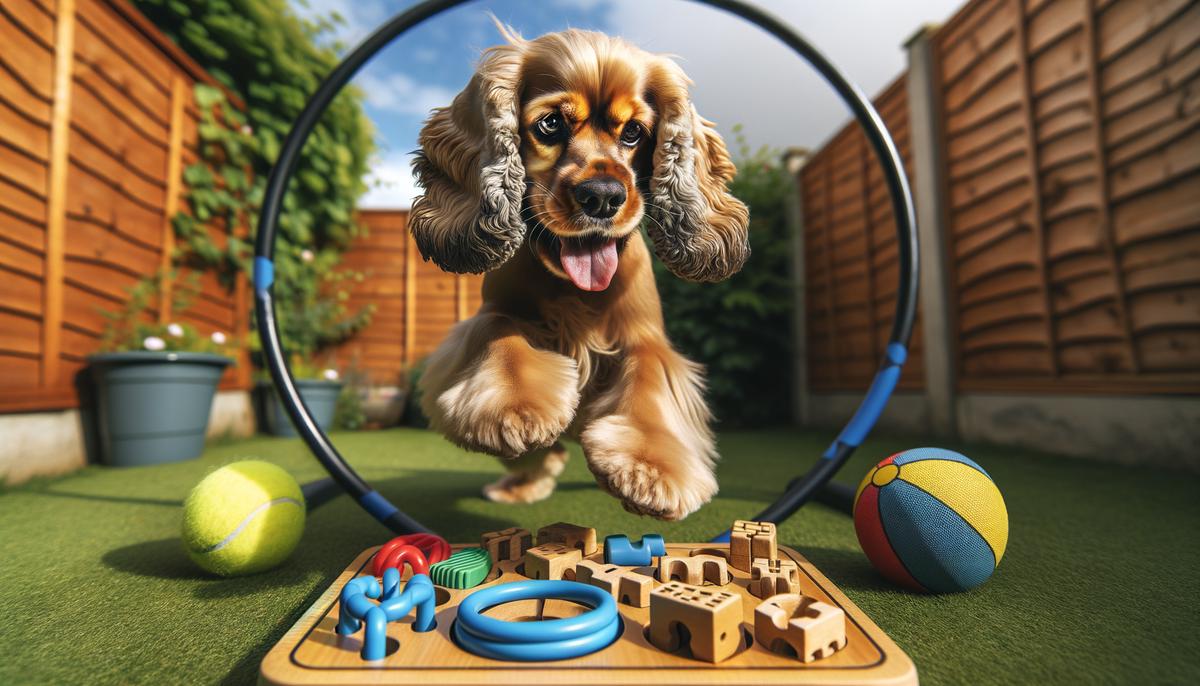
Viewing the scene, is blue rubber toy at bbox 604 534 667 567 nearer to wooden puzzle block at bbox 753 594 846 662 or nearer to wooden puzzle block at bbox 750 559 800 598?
wooden puzzle block at bbox 750 559 800 598

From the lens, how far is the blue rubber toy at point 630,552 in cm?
139

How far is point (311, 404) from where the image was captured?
17.0 feet

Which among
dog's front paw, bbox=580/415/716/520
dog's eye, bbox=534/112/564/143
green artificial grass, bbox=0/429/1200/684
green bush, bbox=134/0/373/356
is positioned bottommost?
green artificial grass, bbox=0/429/1200/684

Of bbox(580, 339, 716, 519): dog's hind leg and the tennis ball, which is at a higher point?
bbox(580, 339, 716, 519): dog's hind leg

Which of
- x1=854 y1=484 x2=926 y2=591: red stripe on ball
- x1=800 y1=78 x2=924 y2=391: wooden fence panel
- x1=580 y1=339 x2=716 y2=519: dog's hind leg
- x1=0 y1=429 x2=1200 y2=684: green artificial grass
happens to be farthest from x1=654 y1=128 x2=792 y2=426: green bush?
x1=580 y1=339 x2=716 y2=519: dog's hind leg

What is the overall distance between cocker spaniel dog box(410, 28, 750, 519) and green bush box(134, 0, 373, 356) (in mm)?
3904

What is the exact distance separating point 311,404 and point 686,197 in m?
4.72

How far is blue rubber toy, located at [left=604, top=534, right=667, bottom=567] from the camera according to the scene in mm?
1392

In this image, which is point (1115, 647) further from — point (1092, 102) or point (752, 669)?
point (1092, 102)

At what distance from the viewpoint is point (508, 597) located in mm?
1184

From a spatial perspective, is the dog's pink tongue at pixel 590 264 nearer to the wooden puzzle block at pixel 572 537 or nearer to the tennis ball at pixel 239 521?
the wooden puzzle block at pixel 572 537

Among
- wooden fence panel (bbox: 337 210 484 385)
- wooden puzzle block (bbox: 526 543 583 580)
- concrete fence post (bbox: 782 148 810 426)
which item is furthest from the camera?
concrete fence post (bbox: 782 148 810 426)

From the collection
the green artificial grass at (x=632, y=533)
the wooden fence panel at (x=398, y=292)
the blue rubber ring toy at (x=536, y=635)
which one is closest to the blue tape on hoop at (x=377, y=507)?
the green artificial grass at (x=632, y=533)

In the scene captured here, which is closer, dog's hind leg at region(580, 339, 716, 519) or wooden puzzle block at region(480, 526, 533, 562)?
dog's hind leg at region(580, 339, 716, 519)
